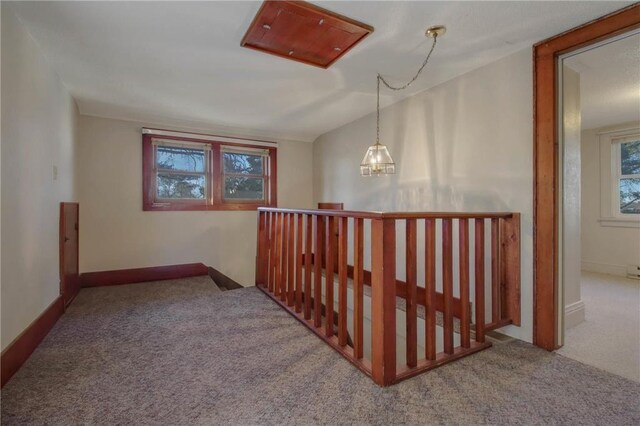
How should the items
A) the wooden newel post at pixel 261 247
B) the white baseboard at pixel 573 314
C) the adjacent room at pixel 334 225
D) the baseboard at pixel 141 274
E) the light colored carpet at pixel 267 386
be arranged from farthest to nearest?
the baseboard at pixel 141 274, the wooden newel post at pixel 261 247, the white baseboard at pixel 573 314, the adjacent room at pixel 334 225, the light colored carpet at pixel 267 386

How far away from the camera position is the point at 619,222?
14.0 feet

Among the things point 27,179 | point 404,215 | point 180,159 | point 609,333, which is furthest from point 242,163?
point 609,333

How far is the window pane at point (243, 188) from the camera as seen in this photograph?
180 inches

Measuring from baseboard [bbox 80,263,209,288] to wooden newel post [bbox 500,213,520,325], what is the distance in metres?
3.64

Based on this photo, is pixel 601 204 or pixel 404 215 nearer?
pixel 404 215

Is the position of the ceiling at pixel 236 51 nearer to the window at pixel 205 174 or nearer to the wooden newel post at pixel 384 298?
the window at pixel 205 174

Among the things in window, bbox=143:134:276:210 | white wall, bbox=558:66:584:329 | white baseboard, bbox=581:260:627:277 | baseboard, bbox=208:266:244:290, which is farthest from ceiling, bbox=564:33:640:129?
baseboard, bbox=208:266:244:290

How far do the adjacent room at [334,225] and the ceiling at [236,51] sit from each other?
0.06 feet

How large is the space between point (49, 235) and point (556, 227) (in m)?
3.73

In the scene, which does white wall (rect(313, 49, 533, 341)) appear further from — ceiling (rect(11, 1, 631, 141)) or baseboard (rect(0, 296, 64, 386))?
baseboard (rect(0, 296, 64, 386))

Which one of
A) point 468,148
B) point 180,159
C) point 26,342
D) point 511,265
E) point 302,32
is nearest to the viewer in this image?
point 26,342

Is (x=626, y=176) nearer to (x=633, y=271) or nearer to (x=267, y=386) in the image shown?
(x=633, y=271)

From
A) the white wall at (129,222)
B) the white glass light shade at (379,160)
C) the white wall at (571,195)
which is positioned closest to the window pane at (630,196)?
the white wall at (571,195)

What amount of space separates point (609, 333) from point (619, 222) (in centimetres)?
292
